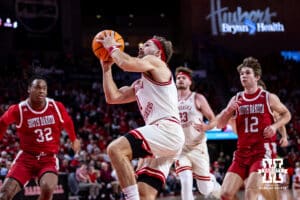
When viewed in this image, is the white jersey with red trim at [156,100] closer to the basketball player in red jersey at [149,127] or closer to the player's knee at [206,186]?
the basketball player in red jersey at [149,127]

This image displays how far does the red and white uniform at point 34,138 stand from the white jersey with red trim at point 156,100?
2.14 metres

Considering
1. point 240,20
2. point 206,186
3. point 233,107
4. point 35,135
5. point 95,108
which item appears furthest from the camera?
point 240,20

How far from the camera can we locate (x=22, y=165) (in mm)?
7512

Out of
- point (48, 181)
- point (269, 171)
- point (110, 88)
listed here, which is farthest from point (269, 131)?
point (48, 181)

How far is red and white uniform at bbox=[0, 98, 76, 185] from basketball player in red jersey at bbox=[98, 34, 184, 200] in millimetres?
1689

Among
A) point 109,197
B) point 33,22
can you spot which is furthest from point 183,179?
point 33,22

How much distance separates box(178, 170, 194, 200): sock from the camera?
8.23 meters

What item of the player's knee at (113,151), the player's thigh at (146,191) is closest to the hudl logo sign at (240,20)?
the player's thigh at (146,191)

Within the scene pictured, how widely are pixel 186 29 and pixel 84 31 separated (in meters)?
5.60

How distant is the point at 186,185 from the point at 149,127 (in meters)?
2.76

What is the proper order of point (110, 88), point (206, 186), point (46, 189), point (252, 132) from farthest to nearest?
1. point (206, 186)
2. point (46, 189)
3. point (252, 132)
4. point (110, 88)

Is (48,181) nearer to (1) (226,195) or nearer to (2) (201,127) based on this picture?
(1) (226,195)

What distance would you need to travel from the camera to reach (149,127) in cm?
573

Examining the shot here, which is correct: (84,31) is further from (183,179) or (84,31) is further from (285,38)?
(183,179)
